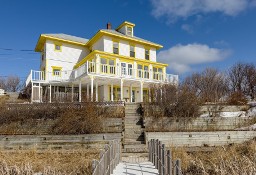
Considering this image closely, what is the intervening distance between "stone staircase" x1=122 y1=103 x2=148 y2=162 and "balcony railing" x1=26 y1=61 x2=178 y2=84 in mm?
5673

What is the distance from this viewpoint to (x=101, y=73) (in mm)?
23109

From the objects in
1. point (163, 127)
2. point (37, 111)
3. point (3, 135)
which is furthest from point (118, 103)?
point (3, 135)

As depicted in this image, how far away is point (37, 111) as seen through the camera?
1683 cm

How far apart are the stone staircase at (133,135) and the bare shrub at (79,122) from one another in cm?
194

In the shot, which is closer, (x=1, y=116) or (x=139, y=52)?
(x=1, y=116)

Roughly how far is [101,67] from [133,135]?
10708 millimetres

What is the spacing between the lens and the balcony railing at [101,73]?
23266 millimetres

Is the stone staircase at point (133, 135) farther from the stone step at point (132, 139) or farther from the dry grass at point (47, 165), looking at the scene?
the dry grass at point (47, 165)

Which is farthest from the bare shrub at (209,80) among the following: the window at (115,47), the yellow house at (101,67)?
the window at (115,47)

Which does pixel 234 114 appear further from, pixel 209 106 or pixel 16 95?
pixel 16 95

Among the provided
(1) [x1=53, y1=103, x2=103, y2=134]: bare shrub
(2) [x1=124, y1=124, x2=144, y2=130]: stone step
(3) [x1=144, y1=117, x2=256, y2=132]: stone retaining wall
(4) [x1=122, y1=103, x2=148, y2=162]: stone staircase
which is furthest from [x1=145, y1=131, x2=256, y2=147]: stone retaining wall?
(1) [x1=53, y1=103, x2=103, y2=134]: bare shrub

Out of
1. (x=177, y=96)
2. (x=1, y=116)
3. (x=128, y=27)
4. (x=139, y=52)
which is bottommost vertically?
(x=1, y=116)

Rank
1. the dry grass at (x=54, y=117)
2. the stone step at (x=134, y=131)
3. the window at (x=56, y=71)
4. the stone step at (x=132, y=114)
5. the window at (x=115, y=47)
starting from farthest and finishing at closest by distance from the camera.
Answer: the window at (x=115, y=47) < the window at (x=56, y=71) < the stone step at (x=132, y=114) < the stone step at (x=134, y=131) < the dry grass at (x=54, y=117)

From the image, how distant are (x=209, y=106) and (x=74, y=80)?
13678 millimetres
